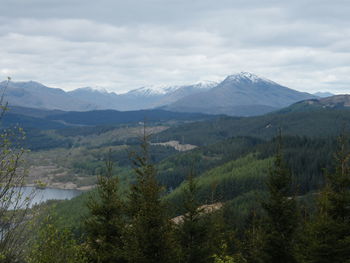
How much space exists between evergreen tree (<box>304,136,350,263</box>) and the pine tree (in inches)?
592

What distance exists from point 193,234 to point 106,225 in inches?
328

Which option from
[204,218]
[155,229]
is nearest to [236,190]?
[204,218]

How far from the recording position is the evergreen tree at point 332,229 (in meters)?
29.2

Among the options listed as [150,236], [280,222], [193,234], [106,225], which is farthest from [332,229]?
[106,225]

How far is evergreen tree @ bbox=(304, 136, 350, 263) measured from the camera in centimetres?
2920

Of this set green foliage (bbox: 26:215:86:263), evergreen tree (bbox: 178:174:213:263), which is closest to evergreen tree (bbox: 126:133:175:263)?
green foliage (bbox: 26:215:86:263)

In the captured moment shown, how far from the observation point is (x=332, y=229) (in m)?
29.3

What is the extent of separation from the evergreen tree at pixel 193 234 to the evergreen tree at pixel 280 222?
553 cm

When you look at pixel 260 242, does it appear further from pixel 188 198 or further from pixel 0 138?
pixel 0 138

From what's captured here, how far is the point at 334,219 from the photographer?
99.5 ft

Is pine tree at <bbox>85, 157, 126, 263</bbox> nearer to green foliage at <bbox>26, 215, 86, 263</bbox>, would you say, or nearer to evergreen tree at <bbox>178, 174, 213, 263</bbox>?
evergreen tree at <bbox>178, 174, 213, 263</bbox>

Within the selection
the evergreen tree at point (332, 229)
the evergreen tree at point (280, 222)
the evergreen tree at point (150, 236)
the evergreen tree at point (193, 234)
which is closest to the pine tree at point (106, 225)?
the evergreen tree at point (150, 236)

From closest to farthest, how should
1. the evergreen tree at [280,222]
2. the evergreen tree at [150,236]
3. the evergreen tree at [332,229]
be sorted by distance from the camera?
the evergreen tree at [150,236]
the evergreen tree at [332,229]
the evergreen tree at [280,222]

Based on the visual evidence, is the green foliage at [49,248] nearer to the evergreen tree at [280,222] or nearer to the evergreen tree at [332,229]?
the evergreen tree at [280,222]
